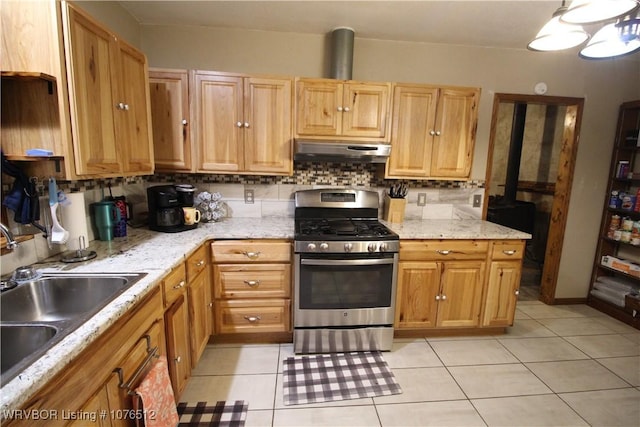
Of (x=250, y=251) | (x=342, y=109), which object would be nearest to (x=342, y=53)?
(x=342, y=109)

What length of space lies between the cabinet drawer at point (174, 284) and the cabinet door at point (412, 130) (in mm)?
1726

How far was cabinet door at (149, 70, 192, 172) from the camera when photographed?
7.43ft

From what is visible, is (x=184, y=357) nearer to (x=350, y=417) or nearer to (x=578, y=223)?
(x=350, y=417)

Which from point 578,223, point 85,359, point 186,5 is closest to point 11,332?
point 85,359

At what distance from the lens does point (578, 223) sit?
310 centimetres

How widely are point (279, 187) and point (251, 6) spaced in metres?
1.38

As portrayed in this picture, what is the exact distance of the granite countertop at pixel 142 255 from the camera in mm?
739

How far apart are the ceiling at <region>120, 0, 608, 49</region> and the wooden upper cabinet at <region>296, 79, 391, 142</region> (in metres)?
0.47

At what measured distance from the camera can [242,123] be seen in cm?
237

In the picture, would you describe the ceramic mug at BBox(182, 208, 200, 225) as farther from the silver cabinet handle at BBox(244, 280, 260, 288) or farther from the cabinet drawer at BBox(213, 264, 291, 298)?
the silver cabinet handle at BBox(244, 280, 260, 288)

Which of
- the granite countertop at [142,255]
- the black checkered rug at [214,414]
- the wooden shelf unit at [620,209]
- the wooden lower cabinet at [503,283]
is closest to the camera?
the granite countertop at [142,255]

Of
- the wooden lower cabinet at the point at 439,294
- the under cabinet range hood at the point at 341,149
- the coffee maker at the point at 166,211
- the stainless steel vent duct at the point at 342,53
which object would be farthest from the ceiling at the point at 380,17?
the wooden lower cabinet at the point at 439,294

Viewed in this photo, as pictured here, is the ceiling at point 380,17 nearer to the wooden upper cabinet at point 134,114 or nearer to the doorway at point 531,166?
the wooden upper cabinet at point 134,114

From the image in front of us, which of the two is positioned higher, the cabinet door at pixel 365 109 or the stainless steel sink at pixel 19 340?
the cabinet door at pixel 365 109
